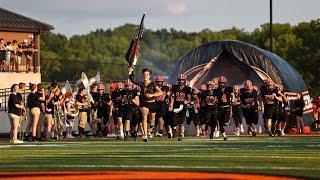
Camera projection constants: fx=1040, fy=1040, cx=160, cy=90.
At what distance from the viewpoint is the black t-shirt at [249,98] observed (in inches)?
1195

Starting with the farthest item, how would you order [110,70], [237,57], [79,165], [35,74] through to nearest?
[110,70], [35,74], [237,57], [79,165]

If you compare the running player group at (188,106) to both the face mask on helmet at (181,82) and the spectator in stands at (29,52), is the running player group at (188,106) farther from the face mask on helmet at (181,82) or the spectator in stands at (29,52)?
the spectator in stands at (29,52)

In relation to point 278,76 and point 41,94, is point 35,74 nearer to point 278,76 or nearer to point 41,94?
point 278,76

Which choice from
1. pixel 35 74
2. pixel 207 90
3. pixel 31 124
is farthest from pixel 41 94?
pixel 35 74

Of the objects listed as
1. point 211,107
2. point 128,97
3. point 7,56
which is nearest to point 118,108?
point 128,97

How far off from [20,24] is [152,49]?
180 ft

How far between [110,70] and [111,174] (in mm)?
62041

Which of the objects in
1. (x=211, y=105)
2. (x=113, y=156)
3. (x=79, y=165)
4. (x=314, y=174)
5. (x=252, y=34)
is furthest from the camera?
(x=252, y=34)

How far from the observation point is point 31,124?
28328mm

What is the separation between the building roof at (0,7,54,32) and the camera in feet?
170

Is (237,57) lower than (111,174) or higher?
higher

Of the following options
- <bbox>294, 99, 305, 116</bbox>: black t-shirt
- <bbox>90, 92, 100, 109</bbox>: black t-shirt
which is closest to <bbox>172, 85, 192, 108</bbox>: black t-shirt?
<bbox>90, 92, 100, 109</bbox>: black t-shirt

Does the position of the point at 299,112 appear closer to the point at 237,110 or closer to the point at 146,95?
the point at 237,110

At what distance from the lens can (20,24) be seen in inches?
2071
